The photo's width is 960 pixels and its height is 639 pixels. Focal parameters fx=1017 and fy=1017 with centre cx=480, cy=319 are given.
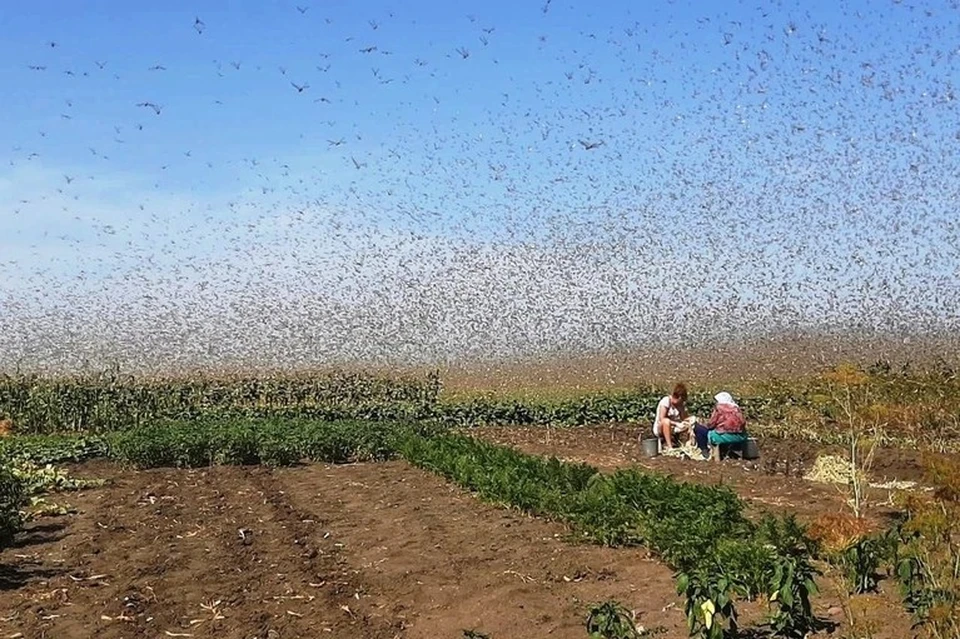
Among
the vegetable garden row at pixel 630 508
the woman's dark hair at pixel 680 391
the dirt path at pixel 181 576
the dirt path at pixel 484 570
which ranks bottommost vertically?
the dirt path at pixel 181 576

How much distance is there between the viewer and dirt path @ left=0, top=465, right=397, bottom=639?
7645 mm

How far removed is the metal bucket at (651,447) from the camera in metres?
17.0

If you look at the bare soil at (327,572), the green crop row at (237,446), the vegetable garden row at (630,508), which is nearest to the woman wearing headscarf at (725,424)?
the bare soil at (327,572)

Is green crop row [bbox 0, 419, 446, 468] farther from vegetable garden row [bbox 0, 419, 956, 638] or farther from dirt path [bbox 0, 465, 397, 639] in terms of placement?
dirt path [bbox 0, 465, 397, 639]

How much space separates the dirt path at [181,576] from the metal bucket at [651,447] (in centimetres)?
647

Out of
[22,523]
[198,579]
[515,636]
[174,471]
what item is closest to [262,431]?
[174,471]

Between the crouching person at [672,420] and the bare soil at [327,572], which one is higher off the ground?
the crouching person at [672,420]

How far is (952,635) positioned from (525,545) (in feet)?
16.8

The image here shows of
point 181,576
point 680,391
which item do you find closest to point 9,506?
point 181,576

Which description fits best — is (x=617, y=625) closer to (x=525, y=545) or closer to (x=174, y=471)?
(x=525, y=545)

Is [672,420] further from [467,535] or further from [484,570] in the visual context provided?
[484,570]

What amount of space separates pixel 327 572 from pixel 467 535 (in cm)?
174

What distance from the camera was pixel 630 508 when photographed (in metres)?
9.23

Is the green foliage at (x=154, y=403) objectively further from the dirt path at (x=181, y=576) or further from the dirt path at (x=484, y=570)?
the dirt path at (x=484, y=570)
